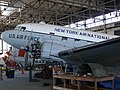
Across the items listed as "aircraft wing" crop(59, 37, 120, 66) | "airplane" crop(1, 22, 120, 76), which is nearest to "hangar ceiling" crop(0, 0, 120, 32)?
"airplane" crop(1, 22, 120, 76)

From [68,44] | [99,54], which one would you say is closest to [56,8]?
[68,44]

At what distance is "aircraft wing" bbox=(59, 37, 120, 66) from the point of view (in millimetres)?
6380

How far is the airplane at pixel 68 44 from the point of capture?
22.3 ft

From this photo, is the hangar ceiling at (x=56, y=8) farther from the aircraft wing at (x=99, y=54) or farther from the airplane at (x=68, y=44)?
the aircraft wing at (x=99, y=54)

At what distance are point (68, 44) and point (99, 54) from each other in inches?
167

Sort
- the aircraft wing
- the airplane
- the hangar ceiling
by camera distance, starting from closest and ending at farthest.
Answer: the aircraft wing → the airplane → the hangar ceiling

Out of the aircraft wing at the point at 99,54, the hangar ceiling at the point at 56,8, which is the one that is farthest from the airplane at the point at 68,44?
the hangar ceiling at the point at 56,8

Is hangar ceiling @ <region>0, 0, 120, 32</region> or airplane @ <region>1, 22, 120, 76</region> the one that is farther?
hangar ceiling @ <region>0, 0, 120, 32</region>

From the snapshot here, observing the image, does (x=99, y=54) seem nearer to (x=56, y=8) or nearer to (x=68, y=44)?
(x=68, y=44)

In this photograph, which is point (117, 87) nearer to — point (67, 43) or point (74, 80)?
point (74, 80)

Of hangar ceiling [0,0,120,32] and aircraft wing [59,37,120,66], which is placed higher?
hangar ceiling [0,0,120,32]

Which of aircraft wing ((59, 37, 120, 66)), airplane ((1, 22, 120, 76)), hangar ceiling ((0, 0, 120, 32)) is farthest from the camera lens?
hangar ceiling ((0, 0, 120, 32))

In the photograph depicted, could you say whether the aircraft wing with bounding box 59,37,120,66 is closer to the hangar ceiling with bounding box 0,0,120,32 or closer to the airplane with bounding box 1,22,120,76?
the airplane with bounding box 1,22,120,76

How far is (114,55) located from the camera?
6840mm
